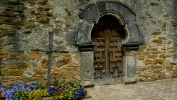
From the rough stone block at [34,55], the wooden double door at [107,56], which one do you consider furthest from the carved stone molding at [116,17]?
the rough stone block at [34,55]

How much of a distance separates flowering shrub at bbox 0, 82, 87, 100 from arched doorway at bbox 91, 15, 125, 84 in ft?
3.87

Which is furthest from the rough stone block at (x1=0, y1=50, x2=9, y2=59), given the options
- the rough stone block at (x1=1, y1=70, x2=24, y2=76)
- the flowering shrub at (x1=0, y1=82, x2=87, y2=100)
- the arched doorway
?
the arched doorway

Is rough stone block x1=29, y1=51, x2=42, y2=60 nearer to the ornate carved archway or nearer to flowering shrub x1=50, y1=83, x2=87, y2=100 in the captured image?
flowering shrub x1=50, y1=83, x2=87, y2=100

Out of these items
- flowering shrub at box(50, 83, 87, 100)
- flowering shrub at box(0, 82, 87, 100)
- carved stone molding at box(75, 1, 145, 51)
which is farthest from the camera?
carved stone molding at box(75, 1, 145, 51)

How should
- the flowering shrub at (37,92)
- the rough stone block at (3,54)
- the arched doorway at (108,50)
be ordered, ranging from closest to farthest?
1. the flowering shrub at (37,92)
2. the rough stone block at (3,54)
3. the arched doorway at (108,50)

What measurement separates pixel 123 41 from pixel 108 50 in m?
0.58

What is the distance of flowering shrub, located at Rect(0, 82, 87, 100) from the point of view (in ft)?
13.4

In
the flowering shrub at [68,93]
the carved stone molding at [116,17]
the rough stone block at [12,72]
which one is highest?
the carved stone molding at [116,17]

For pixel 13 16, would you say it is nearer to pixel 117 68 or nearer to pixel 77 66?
pixel 77 66

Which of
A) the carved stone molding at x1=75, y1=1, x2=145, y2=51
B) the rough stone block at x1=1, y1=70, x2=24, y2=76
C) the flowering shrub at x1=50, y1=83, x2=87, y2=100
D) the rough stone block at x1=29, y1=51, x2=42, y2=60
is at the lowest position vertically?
the flowering shrub at x1=50, y1=83, x2=87, y2=100

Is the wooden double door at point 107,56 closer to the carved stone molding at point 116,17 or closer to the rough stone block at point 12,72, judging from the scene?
the carved stone molding at point 116,17

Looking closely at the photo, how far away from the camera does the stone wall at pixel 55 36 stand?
452 centimetres

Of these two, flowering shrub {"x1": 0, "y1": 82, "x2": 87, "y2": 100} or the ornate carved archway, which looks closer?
flowering shrub {"x1": 0, "y1": 82, "x2": 87, "y2": 100}

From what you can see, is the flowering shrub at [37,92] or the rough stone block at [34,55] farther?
the rough stone block at [34,55]
